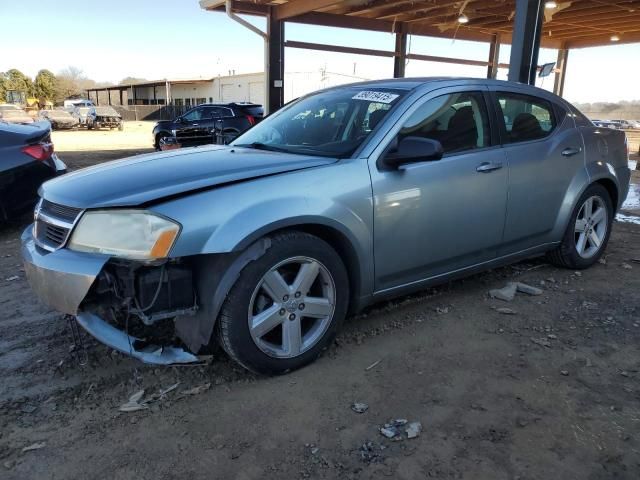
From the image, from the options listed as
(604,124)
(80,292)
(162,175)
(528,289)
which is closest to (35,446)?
(80,292)

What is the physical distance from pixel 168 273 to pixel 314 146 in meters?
1.36

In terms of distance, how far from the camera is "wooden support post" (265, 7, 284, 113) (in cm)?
1389

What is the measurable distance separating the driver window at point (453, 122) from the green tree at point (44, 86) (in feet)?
253

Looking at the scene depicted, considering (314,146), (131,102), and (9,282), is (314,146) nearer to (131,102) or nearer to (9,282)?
(9,282)

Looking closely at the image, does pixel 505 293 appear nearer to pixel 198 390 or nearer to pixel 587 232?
pixel 587 232

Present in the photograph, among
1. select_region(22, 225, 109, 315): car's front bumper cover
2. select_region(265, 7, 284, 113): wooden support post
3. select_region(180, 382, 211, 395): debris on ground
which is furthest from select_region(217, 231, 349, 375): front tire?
select_region(265, 7, 284, 113): wooden support post

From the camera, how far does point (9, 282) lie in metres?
4.46

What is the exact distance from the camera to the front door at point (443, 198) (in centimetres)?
319

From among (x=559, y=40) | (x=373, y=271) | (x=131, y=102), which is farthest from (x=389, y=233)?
(x=131, y=102)

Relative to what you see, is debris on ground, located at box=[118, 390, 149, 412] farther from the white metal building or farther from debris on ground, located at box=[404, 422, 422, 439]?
the white metal building

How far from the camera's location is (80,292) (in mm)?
Answer: 2523

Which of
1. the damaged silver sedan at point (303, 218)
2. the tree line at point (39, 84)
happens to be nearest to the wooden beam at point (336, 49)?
the damaged silver sedan at point (303, 218)

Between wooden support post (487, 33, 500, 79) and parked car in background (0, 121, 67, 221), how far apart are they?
16.3 metres

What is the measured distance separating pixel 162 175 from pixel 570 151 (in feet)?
10.7
